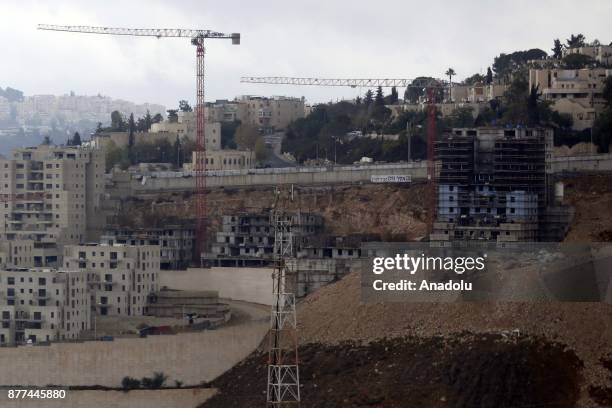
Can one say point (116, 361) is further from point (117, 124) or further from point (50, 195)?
point (117, 124)

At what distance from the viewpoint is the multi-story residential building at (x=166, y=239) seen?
62.0 meters

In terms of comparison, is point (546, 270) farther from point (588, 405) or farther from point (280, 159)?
point (280, 159)

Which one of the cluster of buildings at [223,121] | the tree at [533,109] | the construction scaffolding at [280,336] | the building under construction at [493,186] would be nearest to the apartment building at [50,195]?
the cluster of buildings at [223,121]

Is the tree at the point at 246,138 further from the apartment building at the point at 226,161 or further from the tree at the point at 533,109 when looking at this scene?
the tree at the point at 533,109

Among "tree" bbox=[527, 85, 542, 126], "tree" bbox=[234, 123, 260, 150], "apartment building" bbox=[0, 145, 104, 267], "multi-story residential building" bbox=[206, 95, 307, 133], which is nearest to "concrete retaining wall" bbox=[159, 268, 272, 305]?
"apartment building" bbox=[0, 145, 104, 267]

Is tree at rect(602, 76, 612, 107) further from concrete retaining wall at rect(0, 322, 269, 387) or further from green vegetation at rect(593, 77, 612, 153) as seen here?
concrete retaining wall at rect(0, 322, 269, 387)

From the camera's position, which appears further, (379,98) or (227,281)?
(379,98)

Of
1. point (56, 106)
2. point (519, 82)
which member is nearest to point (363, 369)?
point (519, 82)

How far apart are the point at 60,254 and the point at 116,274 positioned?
5131 mm

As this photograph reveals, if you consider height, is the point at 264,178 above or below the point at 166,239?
above

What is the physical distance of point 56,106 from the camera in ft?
552

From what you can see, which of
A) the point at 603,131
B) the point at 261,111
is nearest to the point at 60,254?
the point at 603,131

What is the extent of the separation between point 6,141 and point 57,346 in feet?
279

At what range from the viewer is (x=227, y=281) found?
198 feet
